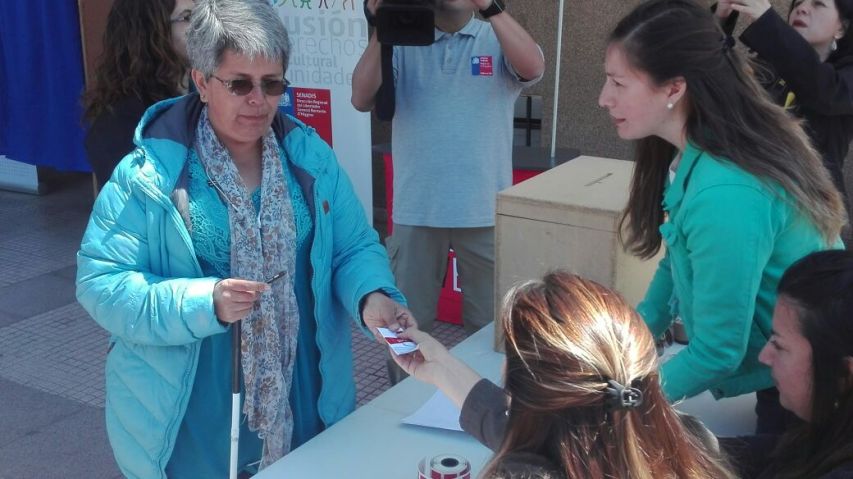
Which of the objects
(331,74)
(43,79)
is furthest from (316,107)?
(43,79)

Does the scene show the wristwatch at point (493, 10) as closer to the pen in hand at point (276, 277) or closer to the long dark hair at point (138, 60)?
the long dark hair at point (138, 60)

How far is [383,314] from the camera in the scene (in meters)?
1.89

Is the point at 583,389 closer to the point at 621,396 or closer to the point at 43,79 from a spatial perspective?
the point at 621,396

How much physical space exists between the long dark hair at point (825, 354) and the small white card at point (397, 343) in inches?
27.8

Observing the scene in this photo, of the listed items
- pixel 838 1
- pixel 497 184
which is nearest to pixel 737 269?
pixel 497 184

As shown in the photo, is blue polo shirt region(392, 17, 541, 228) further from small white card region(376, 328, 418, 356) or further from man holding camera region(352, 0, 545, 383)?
small white card region(376, 328, 418, 356)

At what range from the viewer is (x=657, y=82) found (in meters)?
1.65

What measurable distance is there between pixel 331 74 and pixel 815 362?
11.7 feet

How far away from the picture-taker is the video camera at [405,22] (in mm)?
2764

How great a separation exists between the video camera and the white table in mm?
1245

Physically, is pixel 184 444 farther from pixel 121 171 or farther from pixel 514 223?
pixel 514 223

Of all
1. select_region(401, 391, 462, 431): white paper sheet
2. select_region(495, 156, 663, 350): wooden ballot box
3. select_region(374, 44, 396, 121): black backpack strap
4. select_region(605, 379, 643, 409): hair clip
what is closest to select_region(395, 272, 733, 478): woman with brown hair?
select_region(605, 379, 643, 409): hair clip

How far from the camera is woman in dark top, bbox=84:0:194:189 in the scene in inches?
101

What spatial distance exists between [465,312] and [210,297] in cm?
172
